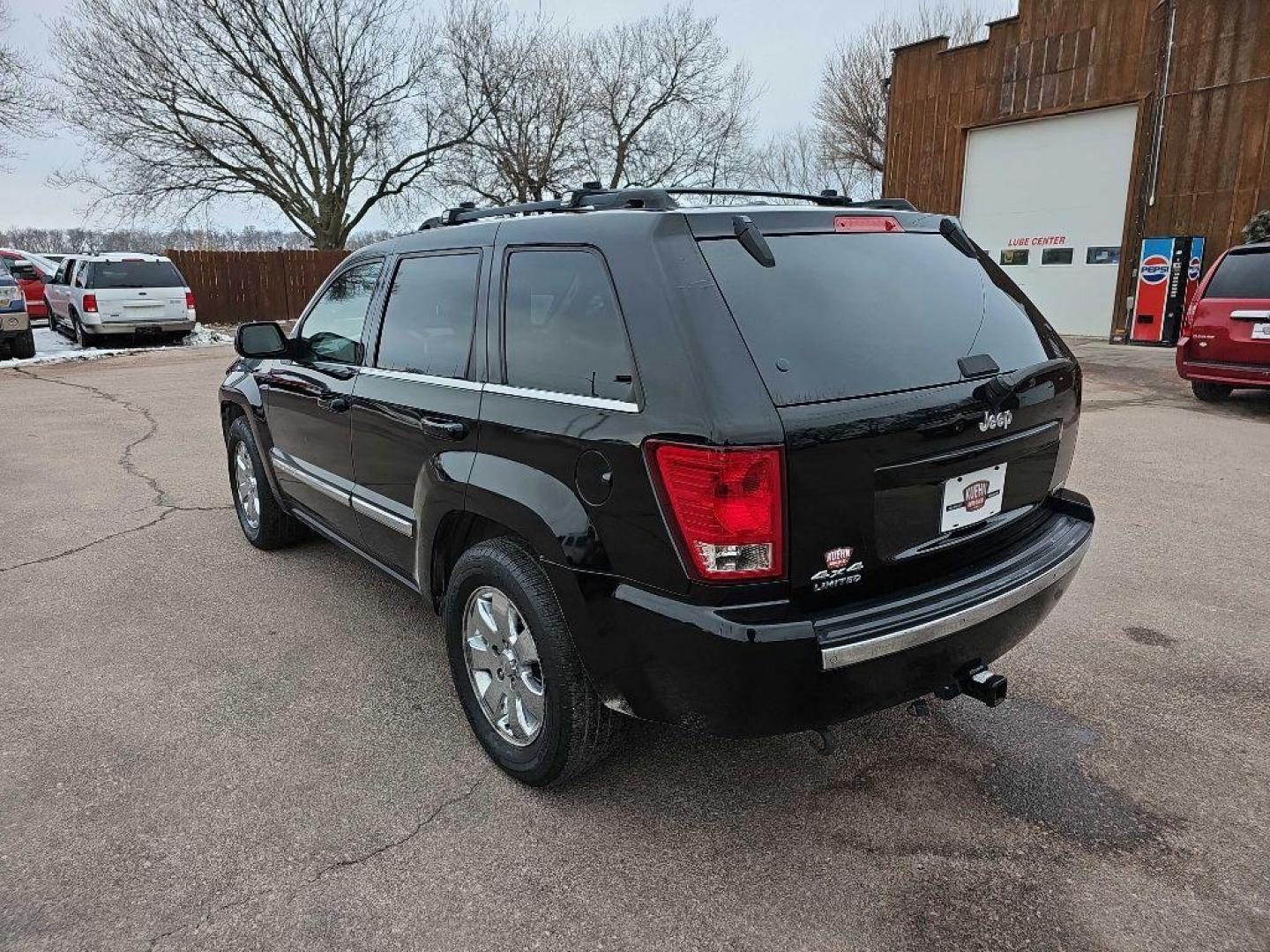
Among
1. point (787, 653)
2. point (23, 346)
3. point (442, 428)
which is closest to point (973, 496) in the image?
point (787, 653)

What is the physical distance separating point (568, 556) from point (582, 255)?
890 millimetres

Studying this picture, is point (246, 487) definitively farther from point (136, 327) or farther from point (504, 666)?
point (136, 327)

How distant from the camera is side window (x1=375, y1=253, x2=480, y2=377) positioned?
2969mm

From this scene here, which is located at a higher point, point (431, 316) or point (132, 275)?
point (132, 275)

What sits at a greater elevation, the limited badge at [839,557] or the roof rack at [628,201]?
the roof rack at [628,201]

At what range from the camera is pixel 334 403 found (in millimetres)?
3650

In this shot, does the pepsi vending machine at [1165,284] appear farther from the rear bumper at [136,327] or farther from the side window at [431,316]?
the rear bumper at [136,327]

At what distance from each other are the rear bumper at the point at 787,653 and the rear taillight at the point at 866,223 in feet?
3.61

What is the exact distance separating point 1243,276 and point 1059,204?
33.3ft

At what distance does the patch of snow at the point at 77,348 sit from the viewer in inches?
608

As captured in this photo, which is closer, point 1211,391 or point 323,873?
point 323,873

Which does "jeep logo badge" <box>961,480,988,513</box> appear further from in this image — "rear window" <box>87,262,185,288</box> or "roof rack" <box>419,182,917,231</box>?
"rear window" <box>87,262,185,288</box>

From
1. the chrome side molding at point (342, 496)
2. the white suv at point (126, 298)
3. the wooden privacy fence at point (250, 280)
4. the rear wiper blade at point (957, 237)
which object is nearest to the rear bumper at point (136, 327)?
the white suv at point (126, 298)

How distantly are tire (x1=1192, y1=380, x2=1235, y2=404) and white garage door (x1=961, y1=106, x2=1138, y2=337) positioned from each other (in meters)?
8.14
